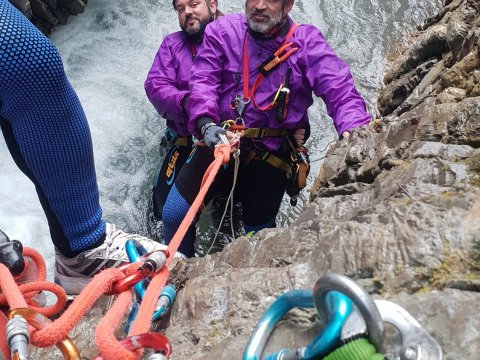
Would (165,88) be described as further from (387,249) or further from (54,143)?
(387,249)

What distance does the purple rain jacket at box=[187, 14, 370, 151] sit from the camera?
2928 mm

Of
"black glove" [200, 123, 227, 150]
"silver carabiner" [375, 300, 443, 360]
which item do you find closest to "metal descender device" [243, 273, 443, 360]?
"silver carabiner" [375, 300, 443, 360]

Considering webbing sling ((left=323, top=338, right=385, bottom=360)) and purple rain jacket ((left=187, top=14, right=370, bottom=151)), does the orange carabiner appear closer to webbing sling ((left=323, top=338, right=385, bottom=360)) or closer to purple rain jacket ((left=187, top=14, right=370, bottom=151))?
webbing sling ((left=323, top=338, right=385, bottom=360))

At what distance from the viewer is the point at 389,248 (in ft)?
4.58

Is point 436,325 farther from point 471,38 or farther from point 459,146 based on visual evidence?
point 471,38

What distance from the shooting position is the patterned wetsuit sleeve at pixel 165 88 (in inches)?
136

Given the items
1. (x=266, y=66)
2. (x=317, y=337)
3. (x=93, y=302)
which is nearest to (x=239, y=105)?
(x=266, y=66)

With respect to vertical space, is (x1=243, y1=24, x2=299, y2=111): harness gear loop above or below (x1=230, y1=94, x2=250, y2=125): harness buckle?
above

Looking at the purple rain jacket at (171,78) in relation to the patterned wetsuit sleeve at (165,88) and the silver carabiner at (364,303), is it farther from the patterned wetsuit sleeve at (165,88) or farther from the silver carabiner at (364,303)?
the silver carabiner at (364,303)

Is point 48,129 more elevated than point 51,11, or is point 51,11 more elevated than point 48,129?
point 51,11

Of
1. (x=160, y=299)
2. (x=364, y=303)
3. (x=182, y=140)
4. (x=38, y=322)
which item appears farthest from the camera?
(x=182, y=140)

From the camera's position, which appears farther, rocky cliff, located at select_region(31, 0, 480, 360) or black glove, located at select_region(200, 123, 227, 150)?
black glove, located at select_region(200, 123, 227, 150)

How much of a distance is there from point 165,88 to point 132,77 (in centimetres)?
186

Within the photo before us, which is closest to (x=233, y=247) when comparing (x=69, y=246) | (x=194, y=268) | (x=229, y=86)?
(x=194, y=268)
